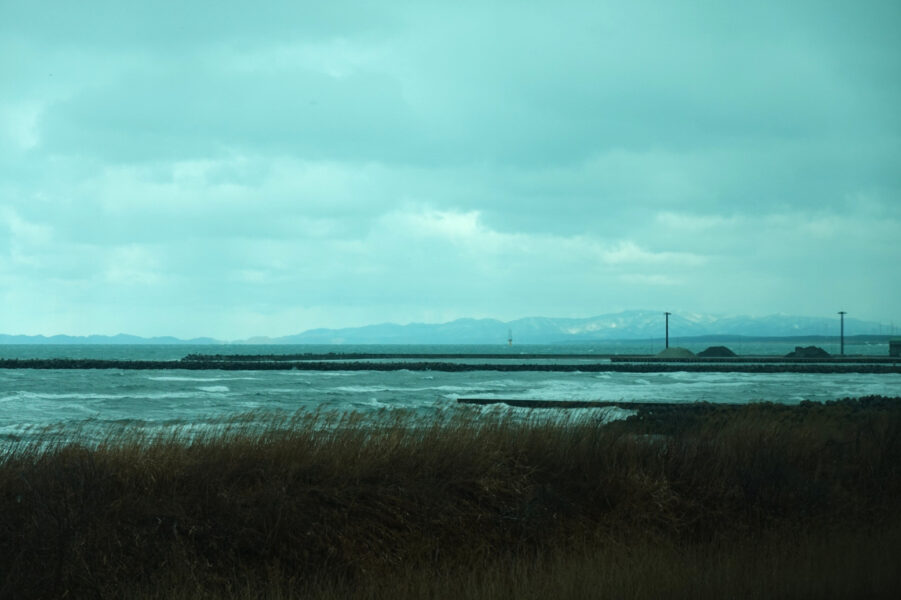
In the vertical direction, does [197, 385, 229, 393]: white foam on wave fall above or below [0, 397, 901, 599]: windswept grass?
below

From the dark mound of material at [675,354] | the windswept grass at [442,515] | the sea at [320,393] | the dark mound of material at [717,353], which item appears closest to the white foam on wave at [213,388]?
the sea at [320,393]

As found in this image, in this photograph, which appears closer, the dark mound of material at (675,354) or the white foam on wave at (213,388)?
the white foam on wave at (213,388)

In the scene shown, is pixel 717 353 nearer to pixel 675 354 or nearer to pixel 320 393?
pixel 675 354

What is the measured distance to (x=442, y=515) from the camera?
7.90 meters

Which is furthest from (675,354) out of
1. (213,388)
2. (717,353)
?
(213,388)

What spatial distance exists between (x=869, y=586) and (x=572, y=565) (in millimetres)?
2260

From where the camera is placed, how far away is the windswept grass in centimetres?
659

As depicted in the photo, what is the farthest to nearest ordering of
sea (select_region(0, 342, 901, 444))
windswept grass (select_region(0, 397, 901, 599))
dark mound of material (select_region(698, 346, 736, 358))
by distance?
dark mound of material (select_region(698, 346, 736, 358)) → sea (select_region(0, 342, 901, 444)) → windswept grass (select_region(0, 397, 901, 599))

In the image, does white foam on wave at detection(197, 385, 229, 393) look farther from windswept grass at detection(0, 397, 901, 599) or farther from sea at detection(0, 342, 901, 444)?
windswept grass at detection(0, 397, 901, 599)

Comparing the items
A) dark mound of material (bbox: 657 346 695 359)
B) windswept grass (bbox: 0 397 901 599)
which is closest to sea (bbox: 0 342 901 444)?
windswept grass (bbox: 0 397 901 599)

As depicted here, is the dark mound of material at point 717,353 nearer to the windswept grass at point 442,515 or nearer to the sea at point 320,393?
the sea at point 320,393

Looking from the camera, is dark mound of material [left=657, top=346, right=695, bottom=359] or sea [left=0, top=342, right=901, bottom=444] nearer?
sea [left=0, top=342, right=901, bottom=444]

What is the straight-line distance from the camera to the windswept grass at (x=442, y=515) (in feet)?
21.6

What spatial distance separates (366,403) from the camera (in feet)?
116
